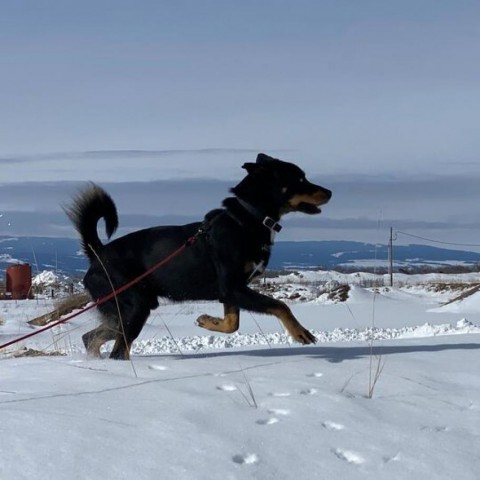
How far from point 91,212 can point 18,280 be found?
38.8ft

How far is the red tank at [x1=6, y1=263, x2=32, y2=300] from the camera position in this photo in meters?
16.9

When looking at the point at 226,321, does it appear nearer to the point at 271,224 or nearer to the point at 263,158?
the point at 271,224

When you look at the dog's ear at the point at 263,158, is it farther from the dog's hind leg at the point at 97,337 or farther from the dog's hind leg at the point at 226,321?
the dog's hind leg at the point at 97,337

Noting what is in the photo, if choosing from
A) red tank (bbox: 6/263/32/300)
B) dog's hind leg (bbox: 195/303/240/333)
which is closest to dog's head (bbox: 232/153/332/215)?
dog's hind leg (bbox: 195/303/240/333)

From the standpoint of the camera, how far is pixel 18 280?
664 inches

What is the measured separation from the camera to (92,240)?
5715 mm

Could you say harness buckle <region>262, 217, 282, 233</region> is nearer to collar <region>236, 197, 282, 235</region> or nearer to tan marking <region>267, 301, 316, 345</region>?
collar <region>236, 197, 282, 235</region>

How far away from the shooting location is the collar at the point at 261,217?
17.8ft

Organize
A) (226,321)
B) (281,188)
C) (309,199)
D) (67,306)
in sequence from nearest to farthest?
(226,321), (281,188), (309,199), (67,306)

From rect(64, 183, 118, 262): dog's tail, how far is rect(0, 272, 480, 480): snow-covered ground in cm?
130

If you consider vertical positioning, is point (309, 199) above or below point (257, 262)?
above

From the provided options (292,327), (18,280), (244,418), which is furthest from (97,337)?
(18,280)

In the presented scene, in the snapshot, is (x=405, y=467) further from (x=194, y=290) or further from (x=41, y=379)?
(x=194, y=290)

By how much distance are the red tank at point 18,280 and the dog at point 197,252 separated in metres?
11.7
